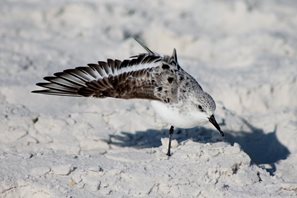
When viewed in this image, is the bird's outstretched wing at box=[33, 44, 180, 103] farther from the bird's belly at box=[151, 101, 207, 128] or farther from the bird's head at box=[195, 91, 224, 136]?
the bird's head at box=[195, 91, 224, 136]

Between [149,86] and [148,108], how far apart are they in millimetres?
809

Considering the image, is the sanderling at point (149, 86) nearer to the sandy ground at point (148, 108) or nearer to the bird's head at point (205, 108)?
the bird's head at point (205, 108)

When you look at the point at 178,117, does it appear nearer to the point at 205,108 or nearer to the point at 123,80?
the point at 205,108

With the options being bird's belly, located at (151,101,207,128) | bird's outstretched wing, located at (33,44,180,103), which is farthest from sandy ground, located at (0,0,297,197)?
bird's outstretched wing, located at (33,44,180,103)

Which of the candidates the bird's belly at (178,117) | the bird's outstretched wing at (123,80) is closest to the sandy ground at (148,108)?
the bird's belly at (178,117)

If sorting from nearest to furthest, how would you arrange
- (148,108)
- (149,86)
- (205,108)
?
(205,108) < (149,86) < (148,108)

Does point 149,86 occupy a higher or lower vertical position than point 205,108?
higher

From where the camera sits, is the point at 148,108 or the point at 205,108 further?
the point at 148,108

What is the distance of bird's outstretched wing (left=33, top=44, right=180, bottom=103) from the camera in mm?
6219

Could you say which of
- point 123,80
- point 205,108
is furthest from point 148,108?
point 205,108

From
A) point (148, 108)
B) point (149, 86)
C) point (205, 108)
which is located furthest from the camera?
point (148, 108)

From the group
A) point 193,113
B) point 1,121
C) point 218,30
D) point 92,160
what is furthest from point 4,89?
point 218,30

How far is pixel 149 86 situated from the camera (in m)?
6.34

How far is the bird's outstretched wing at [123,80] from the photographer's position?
6.22 meters
